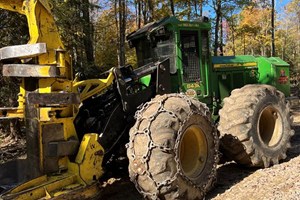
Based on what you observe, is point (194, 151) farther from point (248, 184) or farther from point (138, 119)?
point (138, 119)

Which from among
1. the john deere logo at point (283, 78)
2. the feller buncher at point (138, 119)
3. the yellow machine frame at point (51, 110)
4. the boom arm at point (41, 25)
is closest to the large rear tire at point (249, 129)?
the feller buncher at point (138, 119)

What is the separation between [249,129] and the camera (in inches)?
227

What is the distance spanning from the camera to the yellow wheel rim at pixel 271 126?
653 centimetres

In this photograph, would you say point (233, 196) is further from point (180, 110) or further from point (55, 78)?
point (55, 78)

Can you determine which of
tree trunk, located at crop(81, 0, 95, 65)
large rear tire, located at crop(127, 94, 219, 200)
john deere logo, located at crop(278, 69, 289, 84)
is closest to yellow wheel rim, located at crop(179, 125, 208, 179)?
large rear tire, located at crop(127, 94, 219, 200)

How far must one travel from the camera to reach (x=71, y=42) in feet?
38.4

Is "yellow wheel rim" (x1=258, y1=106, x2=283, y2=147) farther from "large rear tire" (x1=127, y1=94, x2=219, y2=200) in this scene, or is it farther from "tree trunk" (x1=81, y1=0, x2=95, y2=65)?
"tree trunk" (x1=81, y1=0, x2=95, y2=65)

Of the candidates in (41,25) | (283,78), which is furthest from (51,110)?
(283,78)

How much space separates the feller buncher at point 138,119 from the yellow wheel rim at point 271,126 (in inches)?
0.7

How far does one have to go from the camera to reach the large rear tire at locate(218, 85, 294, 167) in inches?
227

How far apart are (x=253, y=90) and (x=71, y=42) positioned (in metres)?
7.26

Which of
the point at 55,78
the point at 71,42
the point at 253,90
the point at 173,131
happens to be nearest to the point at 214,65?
the point at 253,90

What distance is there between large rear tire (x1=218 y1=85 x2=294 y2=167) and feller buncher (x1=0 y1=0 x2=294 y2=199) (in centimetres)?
2

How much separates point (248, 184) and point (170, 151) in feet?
5.11
